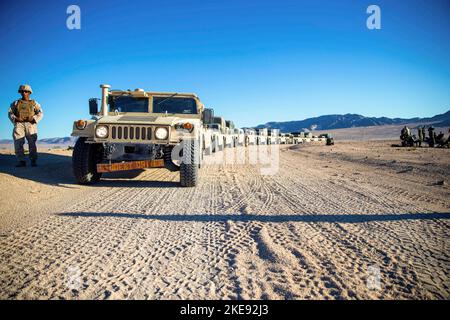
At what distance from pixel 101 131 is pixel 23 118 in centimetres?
326

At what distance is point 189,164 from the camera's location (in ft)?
15.3

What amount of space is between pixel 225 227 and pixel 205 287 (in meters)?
1.05

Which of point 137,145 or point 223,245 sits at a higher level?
point 137,145

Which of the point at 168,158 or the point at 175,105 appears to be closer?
the point at 168,158

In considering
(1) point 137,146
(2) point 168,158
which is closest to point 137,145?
(1) point 137,146

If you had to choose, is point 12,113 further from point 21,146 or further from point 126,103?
point 126,103

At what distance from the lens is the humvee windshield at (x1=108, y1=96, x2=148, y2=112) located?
246 inches

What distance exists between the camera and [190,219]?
288 centimetres

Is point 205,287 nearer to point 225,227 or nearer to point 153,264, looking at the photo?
point 153,264

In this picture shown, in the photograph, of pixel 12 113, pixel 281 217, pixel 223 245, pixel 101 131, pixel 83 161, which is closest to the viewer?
pixel 223 245

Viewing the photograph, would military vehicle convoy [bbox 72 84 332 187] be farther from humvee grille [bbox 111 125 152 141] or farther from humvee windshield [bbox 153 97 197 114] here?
humvee windshield [bbox 153 97 197 114]

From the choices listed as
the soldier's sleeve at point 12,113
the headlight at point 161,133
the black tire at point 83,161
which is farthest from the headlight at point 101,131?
the soldier's sleeve at point 12,113
